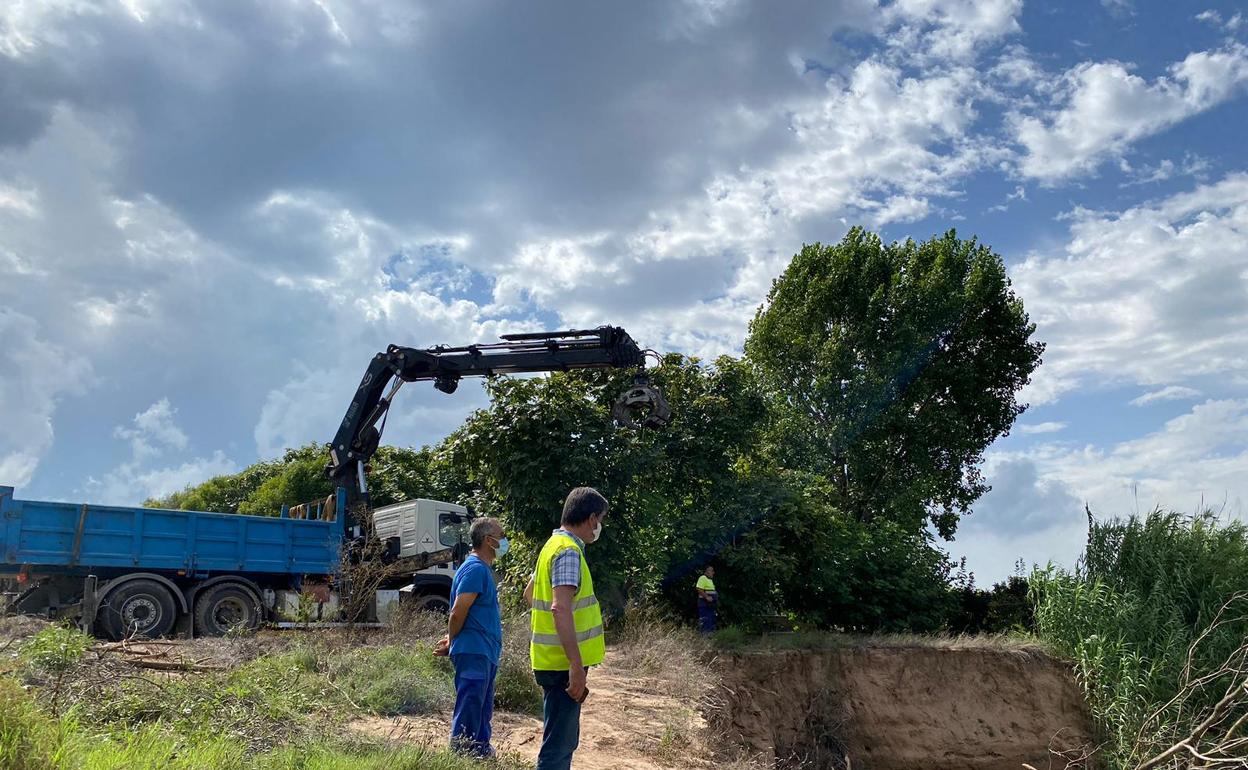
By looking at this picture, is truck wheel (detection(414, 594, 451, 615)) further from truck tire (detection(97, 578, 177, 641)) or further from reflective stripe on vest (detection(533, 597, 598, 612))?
reflective stripe on vest (detection(533, 597, 598, 612))

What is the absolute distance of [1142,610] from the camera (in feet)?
51.5

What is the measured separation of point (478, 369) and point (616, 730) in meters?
8.42

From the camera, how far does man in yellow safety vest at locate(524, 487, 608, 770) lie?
4.73 meters

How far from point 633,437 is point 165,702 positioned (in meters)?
10.1

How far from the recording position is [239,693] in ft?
20.7

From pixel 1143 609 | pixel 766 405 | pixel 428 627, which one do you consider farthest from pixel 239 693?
pixel 1143 609

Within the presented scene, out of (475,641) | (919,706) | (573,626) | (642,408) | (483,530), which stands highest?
(642,408)

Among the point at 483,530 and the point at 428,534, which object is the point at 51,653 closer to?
the point at 483,530

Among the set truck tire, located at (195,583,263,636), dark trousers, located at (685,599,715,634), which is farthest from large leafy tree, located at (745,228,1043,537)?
truck tire, located at (195,583,263,636)

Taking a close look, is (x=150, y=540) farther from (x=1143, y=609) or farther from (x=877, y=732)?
(x=1143, y=609)

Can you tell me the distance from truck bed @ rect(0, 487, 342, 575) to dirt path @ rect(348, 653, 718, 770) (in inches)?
285

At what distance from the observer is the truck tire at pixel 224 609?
14.2 metres

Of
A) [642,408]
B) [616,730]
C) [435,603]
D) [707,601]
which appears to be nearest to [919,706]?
[707,601]

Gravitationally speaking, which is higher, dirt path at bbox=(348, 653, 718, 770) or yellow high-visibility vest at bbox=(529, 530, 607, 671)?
yellow high-visibility vest at bbox=(529, 530, 607, 671)
